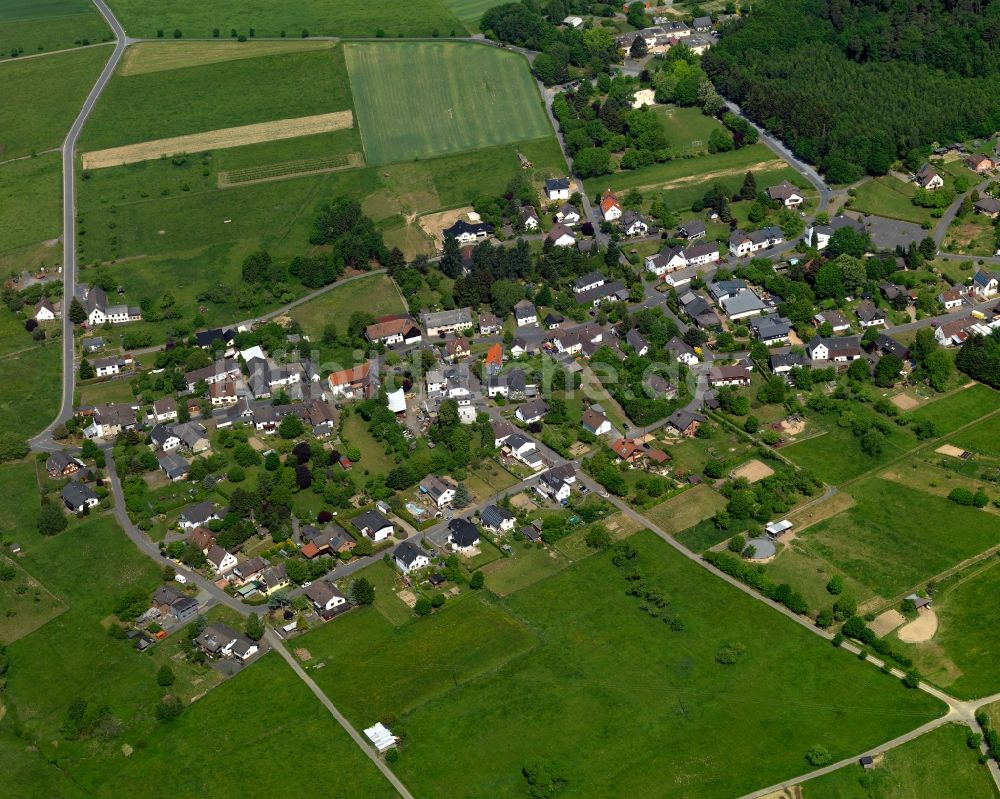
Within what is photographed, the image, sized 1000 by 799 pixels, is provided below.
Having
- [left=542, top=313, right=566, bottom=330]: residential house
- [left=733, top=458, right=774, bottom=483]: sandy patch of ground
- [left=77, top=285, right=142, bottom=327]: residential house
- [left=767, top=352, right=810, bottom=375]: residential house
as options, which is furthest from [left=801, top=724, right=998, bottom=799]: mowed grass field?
[left=77, top=285, right=142, bottom=327]: residential house

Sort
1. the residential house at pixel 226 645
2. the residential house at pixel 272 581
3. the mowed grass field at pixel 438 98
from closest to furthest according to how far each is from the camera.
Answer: the residential house at pixel 226 645 → the residential house at pixel 272 581 → the mowed grass field at pixel 438 98

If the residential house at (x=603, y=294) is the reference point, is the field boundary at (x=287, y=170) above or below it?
above

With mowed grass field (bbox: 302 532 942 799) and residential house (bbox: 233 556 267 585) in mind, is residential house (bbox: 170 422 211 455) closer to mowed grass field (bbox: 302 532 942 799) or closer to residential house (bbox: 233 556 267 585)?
residential house (bbox: 233 556 267 585)

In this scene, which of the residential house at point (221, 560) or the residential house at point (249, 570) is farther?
the residential house at point (221, 560)

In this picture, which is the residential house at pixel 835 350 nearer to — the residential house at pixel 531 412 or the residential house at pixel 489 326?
the residential house at pixel 531 412

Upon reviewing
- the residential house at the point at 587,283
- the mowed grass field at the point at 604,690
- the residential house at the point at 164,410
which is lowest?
the mowed grass field at the point at 604,690

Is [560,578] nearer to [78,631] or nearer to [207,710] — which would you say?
[207,710]

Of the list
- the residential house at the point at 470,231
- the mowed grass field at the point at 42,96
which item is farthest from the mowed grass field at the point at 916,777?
the mowed grass field at the point at 42,96

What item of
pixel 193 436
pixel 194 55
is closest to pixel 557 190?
pixel 193 436
